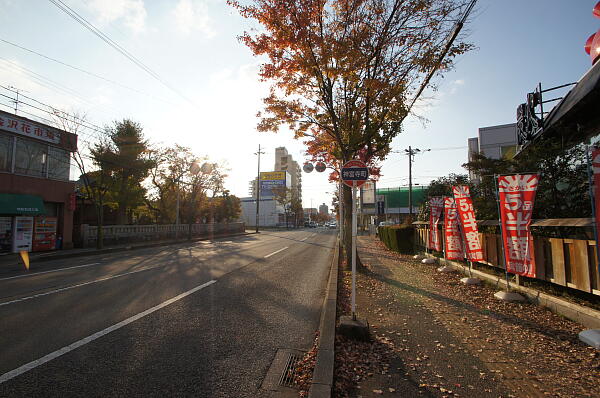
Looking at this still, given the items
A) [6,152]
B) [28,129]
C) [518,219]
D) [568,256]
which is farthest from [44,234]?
[568,256]

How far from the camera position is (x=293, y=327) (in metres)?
4.58

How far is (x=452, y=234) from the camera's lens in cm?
885

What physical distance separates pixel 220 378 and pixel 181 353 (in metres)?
0.81

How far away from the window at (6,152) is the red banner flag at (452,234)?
21.1 m

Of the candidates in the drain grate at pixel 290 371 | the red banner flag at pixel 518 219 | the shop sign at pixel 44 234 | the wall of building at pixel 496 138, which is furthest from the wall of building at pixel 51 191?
the wall of building at pixel 496 138

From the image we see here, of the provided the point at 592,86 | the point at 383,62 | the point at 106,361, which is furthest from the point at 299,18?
the point at 106,361

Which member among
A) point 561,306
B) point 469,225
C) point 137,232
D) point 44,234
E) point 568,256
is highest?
point 469,225

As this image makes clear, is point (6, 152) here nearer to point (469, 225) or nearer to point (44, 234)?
point (44, 234)

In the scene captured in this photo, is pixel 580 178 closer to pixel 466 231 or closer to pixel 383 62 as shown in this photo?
pixel 466 231

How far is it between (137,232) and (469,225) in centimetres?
2325

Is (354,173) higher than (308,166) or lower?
lower

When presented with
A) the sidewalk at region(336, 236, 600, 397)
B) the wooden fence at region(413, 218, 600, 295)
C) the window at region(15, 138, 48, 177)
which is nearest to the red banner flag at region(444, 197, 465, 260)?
the wooden fence at region(413, 218, 600, 295)

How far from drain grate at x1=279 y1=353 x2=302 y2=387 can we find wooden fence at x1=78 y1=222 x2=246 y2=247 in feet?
66.7

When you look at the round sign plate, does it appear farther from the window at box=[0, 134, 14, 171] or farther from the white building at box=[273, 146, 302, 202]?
the white building at box=[273, 146, 302, 202]
